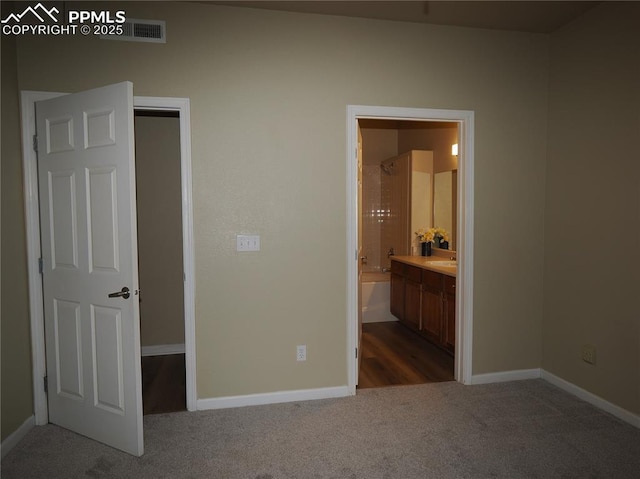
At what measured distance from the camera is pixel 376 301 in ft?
17.3

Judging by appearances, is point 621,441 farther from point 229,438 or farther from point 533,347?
point 229,438

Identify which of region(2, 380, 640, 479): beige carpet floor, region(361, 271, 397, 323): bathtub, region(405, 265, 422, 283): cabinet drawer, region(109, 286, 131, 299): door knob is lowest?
region(2, 380, 640, 479): beige carpet floor

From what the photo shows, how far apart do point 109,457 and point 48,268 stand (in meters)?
1.22

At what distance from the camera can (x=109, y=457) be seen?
7.65 ft

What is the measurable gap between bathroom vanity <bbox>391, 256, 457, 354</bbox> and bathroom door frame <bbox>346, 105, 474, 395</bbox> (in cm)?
38

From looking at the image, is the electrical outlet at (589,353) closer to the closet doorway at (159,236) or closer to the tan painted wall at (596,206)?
the tan painted wall at (596,206)

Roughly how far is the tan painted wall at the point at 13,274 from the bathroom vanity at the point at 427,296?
324cm

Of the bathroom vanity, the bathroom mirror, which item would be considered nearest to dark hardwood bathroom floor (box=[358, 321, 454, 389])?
the bathroom vanity

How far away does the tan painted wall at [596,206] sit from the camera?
103 inches

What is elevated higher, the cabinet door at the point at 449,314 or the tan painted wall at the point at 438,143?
the tan painted wall at the point at 438,143

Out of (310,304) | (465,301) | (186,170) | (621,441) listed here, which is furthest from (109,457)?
(621,441)

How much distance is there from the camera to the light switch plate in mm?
2889

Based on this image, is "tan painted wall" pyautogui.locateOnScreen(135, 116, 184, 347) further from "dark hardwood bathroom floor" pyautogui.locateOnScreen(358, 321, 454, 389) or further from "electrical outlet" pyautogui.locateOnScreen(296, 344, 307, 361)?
"dark hardwood bathroom floor" pyautogui.locateOnScreen(358, 321, 454, 389)

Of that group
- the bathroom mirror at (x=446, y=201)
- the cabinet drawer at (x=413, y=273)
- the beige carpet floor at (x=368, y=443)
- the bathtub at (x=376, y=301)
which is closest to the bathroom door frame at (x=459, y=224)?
the beige carpet floor at (x=368, y=443)
